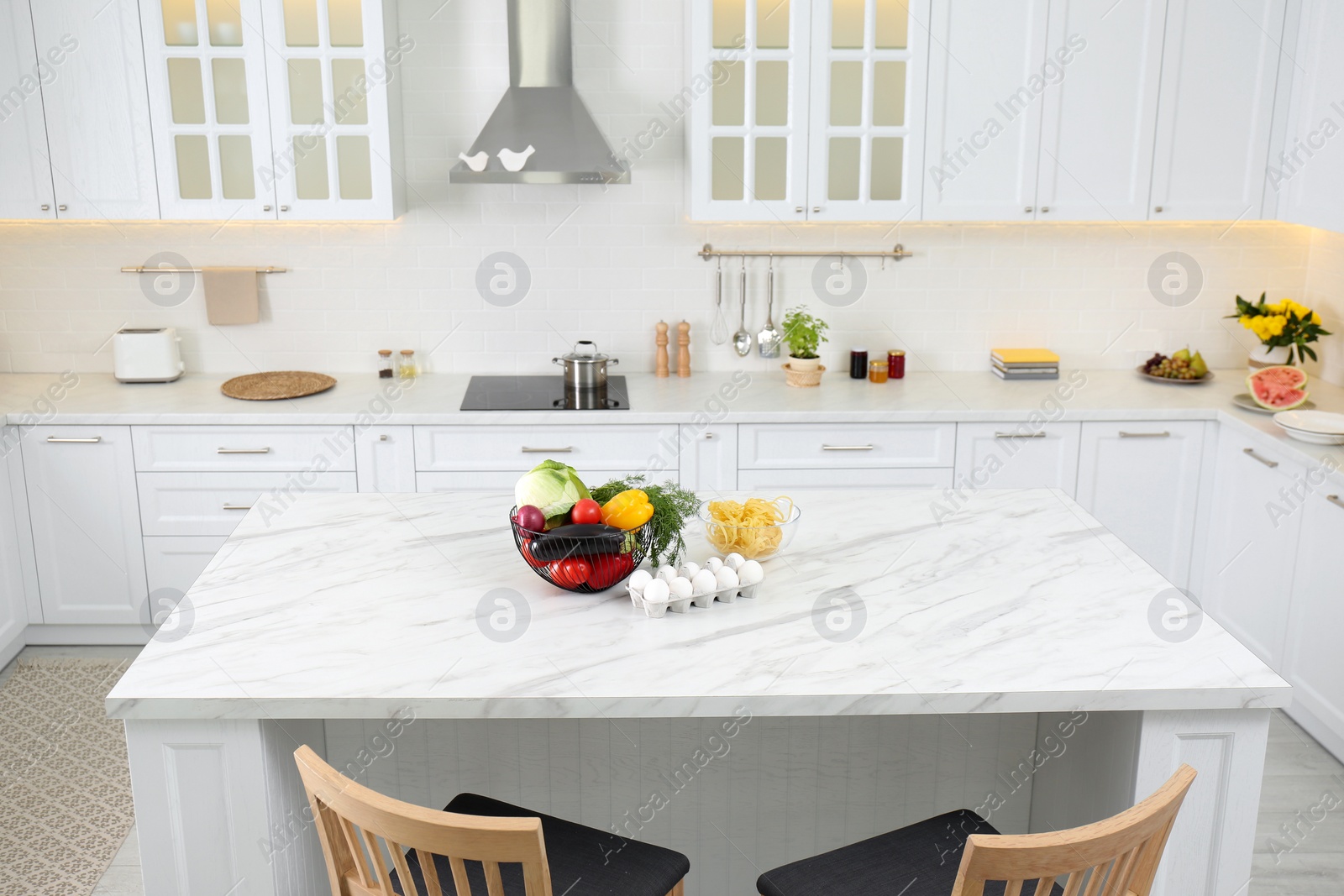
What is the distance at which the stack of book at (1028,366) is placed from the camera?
4.88m

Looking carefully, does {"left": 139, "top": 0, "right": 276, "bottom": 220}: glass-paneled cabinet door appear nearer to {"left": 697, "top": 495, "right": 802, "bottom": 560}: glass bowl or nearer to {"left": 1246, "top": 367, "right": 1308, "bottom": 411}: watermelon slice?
{"left": 697, "top": 495, "right": 802, "bottom": 560}: glass bowl

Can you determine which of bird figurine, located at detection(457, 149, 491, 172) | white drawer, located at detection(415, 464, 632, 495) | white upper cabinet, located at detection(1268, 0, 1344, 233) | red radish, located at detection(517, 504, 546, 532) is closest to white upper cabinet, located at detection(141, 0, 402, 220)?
bird figurine, located at detection(457, 149, 491, 172)

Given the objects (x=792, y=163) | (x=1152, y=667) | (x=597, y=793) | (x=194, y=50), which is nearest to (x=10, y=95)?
(x=194, y=50)

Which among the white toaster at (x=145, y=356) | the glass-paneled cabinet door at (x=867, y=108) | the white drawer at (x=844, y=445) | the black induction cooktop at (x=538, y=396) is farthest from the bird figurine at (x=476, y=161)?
the white toaster at (x=145, y=356)

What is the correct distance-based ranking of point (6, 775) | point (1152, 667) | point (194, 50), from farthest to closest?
point (194, 50) → point (6, 775) → point (1152, 667)

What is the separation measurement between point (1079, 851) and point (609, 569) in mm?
1109

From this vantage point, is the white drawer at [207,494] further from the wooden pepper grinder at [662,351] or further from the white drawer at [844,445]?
the white drawer at [844,445]

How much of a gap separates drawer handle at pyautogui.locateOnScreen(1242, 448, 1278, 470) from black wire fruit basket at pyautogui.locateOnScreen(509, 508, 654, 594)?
8.54 ft

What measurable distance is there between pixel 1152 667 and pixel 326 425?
313 cm

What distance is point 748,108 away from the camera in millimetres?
4449

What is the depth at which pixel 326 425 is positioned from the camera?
4.40 metres

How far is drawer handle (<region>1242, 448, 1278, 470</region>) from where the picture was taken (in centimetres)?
404

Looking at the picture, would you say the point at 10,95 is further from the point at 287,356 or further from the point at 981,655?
the point at 981,655

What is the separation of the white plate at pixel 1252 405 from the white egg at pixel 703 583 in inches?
110
